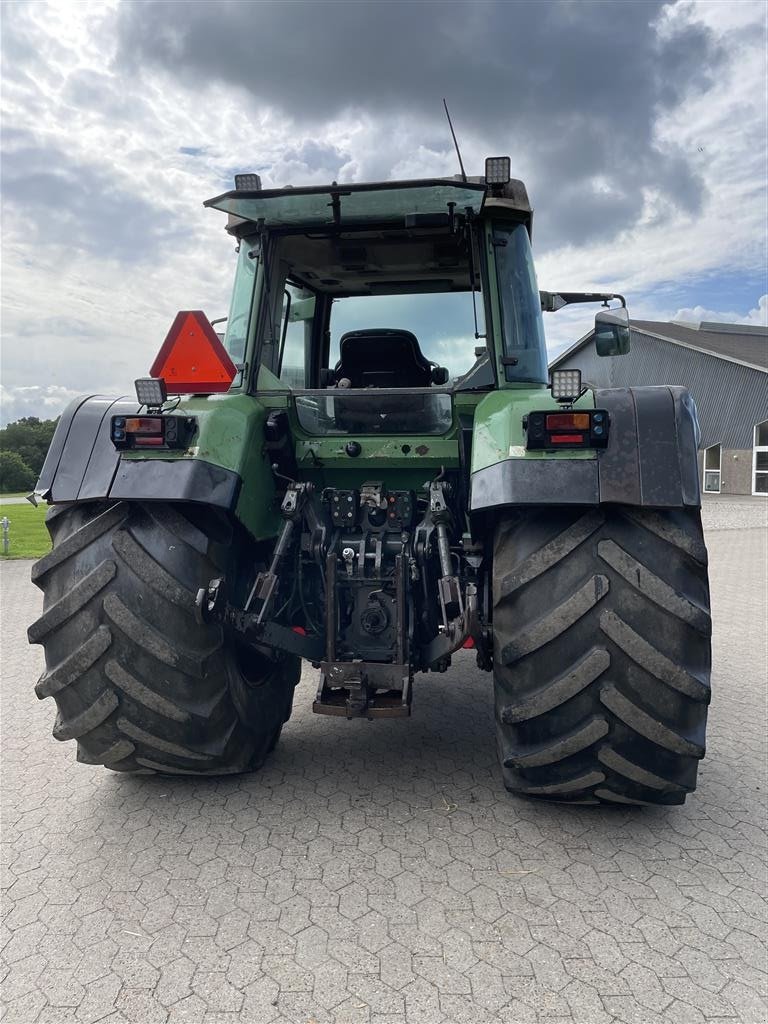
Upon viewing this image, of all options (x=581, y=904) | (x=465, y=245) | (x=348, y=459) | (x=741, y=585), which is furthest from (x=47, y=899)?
(x=741, y=585)

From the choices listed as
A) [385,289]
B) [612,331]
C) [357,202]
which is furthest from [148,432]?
[612,331]

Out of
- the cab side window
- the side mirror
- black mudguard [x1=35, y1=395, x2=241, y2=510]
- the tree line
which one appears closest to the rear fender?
black mudguard [x1=35, y1=395, x2=241, y2=510]

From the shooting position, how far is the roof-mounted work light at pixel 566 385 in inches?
103

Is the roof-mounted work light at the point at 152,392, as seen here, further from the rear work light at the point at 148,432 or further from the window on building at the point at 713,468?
the window on building at the point at 713,468

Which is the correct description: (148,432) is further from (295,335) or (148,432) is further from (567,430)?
(567,430)

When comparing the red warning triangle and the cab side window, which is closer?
the red warning triangle

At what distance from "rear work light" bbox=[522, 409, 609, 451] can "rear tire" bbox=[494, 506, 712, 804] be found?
256 millimetres

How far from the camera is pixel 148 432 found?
9.61 ft

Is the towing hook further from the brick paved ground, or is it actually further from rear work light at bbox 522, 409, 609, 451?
rear work light at bbox 522, 409, 609, 451

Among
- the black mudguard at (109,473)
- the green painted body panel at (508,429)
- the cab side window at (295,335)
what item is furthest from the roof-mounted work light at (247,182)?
the green painted body panel at (508,429)

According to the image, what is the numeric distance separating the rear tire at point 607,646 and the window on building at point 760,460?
25822mm

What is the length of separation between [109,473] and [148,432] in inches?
8.9

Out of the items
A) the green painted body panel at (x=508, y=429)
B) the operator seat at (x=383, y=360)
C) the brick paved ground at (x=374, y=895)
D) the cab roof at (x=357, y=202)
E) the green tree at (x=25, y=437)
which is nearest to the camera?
the brick paved ground at (x=374, y=895)

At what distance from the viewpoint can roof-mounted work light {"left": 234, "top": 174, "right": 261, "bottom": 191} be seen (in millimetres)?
3393
